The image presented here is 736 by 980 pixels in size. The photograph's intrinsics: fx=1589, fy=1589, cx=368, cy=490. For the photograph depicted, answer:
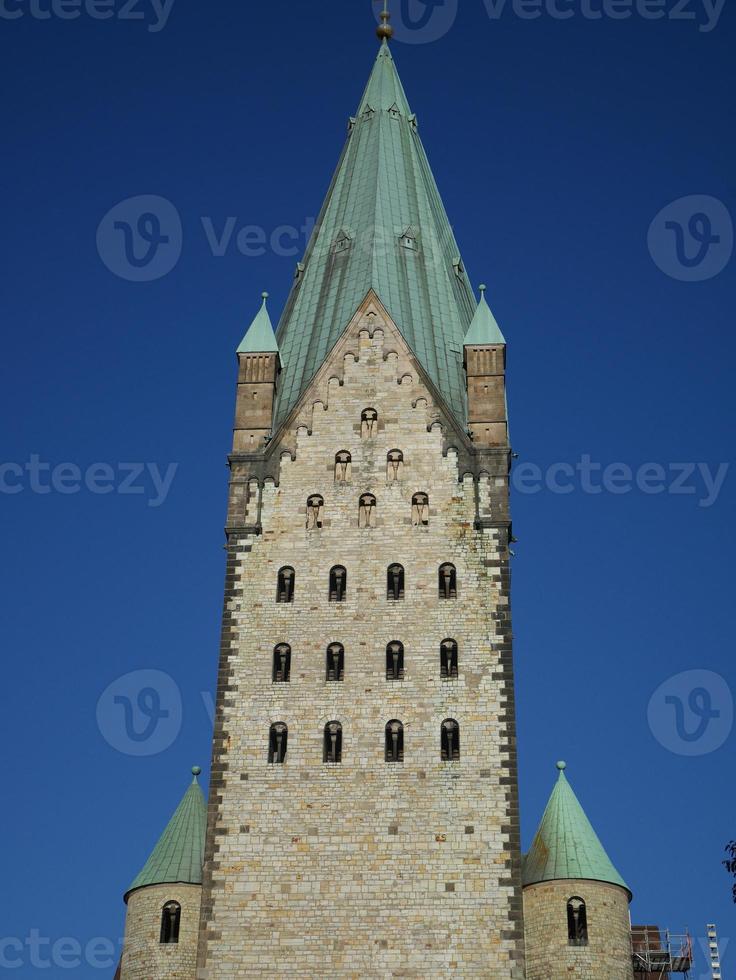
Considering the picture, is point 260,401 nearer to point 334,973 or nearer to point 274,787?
point 274,787

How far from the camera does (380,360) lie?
5244 cm

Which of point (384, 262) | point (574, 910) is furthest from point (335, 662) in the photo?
point (384, 262)

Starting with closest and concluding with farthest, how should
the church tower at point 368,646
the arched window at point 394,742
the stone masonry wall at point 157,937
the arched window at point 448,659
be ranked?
the church tower at point 368,646, the stone masonry wall at point 157,937, the arched window at point 394,742, the arched window at point 448,659

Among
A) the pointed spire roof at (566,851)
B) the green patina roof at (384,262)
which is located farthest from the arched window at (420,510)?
the pointed spire roof at (566,851)

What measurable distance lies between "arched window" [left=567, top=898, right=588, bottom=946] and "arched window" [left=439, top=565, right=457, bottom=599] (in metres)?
9.59

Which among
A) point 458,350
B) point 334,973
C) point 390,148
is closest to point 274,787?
point 334,973

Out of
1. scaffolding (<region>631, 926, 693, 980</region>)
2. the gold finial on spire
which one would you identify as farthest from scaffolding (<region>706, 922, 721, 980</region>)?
the gold finial on spire

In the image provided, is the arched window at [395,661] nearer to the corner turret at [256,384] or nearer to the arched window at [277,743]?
the arched window at [277,743]

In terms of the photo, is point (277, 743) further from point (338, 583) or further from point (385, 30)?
point (385, 30)

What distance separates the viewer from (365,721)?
45.2 metres

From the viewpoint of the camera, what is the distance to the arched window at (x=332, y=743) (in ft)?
147

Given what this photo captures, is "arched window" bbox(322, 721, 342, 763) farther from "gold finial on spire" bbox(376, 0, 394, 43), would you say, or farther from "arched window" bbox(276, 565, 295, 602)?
"gold finial on spire" bbox(376, 0, 394, 43)

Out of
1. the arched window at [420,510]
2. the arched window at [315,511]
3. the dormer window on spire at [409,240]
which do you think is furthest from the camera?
the dormer window on spire at [409,240]

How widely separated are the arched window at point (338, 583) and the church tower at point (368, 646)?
0.24 feet
